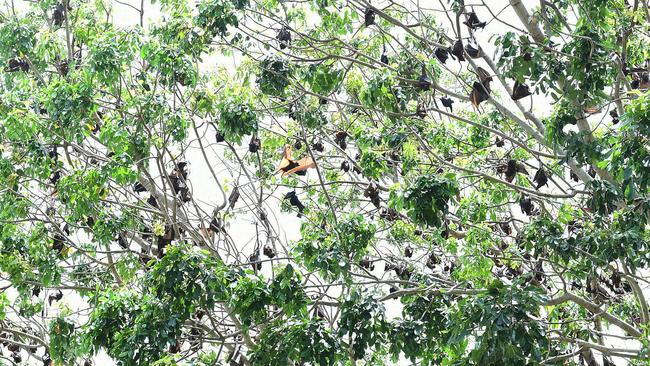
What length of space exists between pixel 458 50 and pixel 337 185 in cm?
217

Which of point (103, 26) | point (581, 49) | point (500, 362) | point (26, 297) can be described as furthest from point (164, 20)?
point (500, 362)

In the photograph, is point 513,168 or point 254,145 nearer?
point 513,168

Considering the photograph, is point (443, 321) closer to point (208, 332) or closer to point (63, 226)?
point (208, 332)

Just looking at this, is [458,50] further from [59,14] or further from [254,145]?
[59,14]

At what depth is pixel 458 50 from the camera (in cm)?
589

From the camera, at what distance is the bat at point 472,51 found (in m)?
5.96

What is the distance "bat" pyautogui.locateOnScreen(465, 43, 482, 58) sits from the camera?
5961 millimetres

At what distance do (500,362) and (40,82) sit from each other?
14.9 ft

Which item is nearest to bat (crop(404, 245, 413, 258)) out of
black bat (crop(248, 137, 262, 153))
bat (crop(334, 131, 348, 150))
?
bat (crop(334, 131, 348, 150))

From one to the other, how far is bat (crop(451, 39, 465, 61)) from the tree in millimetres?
14

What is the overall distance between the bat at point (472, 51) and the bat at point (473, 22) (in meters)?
0.12

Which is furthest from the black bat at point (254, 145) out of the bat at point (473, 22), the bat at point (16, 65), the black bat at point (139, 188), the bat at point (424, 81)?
the bat at point (16, 65)

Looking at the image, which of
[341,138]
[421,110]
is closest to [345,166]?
[341,138]

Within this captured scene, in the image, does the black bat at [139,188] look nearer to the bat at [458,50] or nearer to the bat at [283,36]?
the bat at [283,36]
